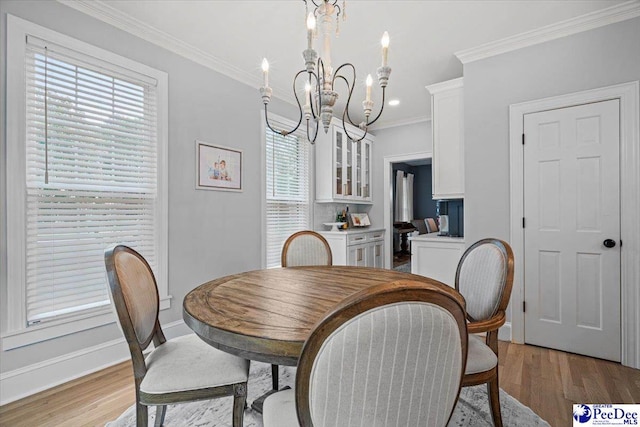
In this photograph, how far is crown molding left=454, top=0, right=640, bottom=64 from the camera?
92.8 inches

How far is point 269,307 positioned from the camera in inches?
52.7

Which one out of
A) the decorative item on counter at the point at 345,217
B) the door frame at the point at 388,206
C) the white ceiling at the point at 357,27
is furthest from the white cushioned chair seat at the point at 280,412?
the door frame at the point at 388,206

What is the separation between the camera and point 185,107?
291 centimetres

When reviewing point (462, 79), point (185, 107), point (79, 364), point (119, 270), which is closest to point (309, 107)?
point (119, 270)

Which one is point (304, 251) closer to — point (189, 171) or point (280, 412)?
point (189, 171)

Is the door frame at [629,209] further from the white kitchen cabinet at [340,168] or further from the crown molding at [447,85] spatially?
the white kitchen cabinet at [340,168]

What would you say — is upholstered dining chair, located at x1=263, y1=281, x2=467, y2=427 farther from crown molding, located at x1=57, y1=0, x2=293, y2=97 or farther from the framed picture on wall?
crown molding, located at x1=57, y1=0, x2=293, y2=97

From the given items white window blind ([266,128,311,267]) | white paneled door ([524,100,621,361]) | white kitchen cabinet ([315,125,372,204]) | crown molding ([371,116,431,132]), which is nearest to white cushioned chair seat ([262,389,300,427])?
white paneled door ([524,100,621,361])

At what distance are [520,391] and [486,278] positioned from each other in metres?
0.93

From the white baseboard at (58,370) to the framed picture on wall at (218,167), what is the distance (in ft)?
4.95

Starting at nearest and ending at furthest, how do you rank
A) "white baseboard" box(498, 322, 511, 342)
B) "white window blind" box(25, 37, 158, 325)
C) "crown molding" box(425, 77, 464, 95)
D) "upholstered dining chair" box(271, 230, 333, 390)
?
"white window blind" box(25, 37, 158, 325) < "upholstered dining chair" box(271, 230, 333, 390) < "white baseboard" box(498, 322, 511, 342) < "crown molding" box(425, 77, 464, 95)

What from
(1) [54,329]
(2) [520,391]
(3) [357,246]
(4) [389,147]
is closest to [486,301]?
(2) [520,391]

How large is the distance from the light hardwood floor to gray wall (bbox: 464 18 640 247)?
1106 mm

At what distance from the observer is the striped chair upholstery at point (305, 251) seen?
2.68 meters
